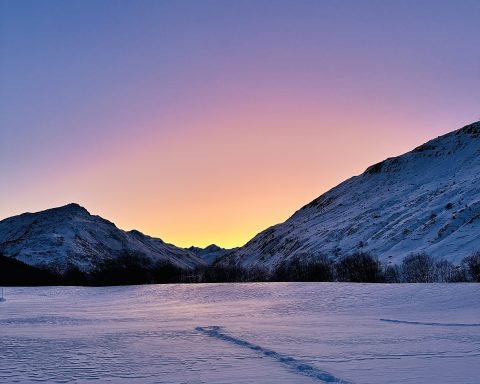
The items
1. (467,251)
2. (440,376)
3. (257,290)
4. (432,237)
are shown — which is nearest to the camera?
(440,376)

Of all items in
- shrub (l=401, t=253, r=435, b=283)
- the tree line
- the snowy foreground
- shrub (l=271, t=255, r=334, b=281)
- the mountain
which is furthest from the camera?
the mountain

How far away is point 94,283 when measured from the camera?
11950 cm

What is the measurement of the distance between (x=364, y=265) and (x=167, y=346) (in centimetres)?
7416

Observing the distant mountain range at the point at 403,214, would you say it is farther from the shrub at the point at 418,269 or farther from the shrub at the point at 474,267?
the shrub at the point at 474,267

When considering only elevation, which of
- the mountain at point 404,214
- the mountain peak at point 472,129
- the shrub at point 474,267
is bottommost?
the shrub at point 474,267

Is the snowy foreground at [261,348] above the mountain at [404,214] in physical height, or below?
below

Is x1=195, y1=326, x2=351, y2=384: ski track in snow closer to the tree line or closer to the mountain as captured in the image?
the tree line

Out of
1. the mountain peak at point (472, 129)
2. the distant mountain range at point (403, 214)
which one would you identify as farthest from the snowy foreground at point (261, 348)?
the mountain peak at point (472, 129)

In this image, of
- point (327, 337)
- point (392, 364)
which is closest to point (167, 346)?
point (327, 337)

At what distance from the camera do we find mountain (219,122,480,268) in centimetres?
10138

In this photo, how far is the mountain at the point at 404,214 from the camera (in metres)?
101

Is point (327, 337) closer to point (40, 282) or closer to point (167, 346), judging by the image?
point (167, 346)

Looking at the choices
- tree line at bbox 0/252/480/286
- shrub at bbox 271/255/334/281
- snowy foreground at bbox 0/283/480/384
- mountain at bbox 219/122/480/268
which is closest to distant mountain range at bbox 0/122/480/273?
mountain at bbox 219/122/480/268

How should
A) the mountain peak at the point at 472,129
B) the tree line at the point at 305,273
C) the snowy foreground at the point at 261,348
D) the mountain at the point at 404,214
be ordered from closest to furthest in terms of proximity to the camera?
the snowy foreground at the point at 261,348
the tree line at the point at 305,273
the mountain at the point at 404,214
the mountain peak at the point at 472,129
